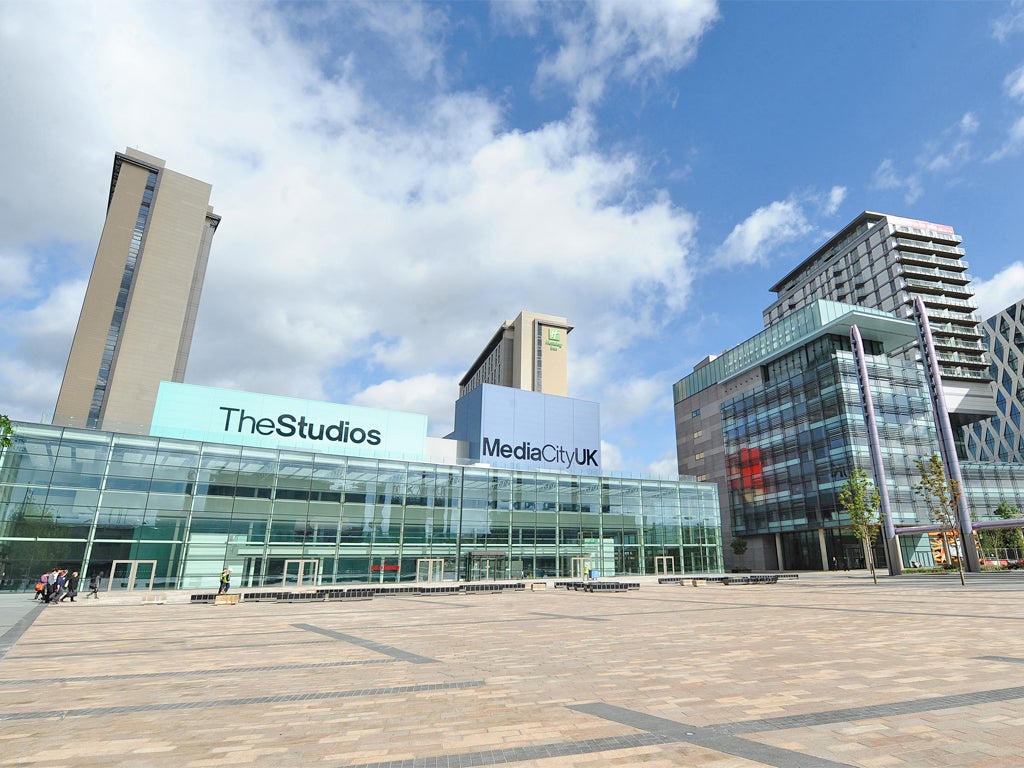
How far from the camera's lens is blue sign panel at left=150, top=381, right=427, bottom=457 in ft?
167

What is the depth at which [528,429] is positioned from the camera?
7025 centimetres

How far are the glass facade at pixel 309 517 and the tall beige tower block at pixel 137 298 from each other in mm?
44716

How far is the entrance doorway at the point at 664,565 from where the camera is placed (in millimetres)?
55656

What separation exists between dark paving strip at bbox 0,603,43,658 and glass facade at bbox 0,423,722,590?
15778mm

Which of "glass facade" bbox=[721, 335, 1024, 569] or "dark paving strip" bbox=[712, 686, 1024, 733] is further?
"glass facade" bbox=[721, 335, 1024, 569]

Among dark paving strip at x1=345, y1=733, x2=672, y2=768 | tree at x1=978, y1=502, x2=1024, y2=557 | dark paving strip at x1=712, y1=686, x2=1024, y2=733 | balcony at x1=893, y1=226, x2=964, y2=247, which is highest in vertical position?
balcony at x1=893, y1=226, x2=964, y2=247

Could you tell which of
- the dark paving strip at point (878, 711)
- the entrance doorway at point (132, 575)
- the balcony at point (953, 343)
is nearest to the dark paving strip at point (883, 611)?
the dark paving strip at point (878, 711)

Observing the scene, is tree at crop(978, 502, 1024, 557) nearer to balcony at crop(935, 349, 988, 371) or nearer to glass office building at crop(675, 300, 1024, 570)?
glass office building at crop(675, 300, 1024, 570)

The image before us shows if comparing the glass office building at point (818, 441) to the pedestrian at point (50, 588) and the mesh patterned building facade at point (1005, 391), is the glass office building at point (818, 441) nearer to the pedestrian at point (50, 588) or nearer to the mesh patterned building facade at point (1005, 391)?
the mesh patterned building facade at point (1005, 391)

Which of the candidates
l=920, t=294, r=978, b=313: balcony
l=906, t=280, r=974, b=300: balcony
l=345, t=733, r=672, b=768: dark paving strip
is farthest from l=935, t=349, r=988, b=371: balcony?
l=345, t=733, r=672, b=768: dark paving strip

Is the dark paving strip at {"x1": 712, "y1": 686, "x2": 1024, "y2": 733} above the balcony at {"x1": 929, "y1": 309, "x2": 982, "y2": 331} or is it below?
below

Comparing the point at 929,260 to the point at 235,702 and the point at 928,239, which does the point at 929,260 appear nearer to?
the point at 928,239

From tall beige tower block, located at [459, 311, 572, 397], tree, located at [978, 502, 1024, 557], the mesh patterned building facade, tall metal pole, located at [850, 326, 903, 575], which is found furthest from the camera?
tall beige tower block, located at [459, 311, 572, 397]

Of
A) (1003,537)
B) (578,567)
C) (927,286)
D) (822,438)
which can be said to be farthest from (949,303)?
(578,567)
